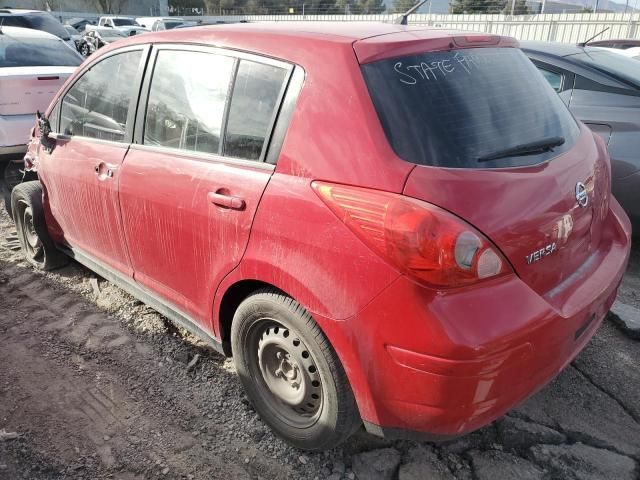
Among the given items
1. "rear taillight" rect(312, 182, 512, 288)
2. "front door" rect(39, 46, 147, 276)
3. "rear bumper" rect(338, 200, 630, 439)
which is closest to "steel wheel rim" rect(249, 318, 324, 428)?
"rear bumper" rect(338, 200, 630, 439)

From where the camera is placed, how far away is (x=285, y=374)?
7.93ft

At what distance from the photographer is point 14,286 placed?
156 inches

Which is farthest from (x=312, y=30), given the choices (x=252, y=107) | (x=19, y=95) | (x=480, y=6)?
(x=480, y=6)

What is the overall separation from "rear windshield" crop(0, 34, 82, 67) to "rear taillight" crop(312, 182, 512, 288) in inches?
244

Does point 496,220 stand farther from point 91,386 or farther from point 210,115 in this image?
point 91,386

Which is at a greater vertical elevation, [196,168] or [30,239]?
[196,168]

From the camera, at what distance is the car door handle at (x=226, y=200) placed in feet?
7.30

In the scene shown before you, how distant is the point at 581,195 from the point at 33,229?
3.90 m

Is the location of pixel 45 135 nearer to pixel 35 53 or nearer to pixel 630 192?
pixel 35 53

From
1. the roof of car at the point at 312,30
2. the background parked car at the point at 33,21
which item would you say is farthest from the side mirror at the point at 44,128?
the background parked car at the point at 33,21

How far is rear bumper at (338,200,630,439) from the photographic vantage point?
1.74 meters

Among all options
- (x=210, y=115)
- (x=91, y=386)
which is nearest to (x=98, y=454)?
(x=91, y=386)

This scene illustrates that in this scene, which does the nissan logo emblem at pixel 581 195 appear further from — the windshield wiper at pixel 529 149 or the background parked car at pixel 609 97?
the background parked car at pixel 609 97

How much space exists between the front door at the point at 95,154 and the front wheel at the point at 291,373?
113 centimetres
